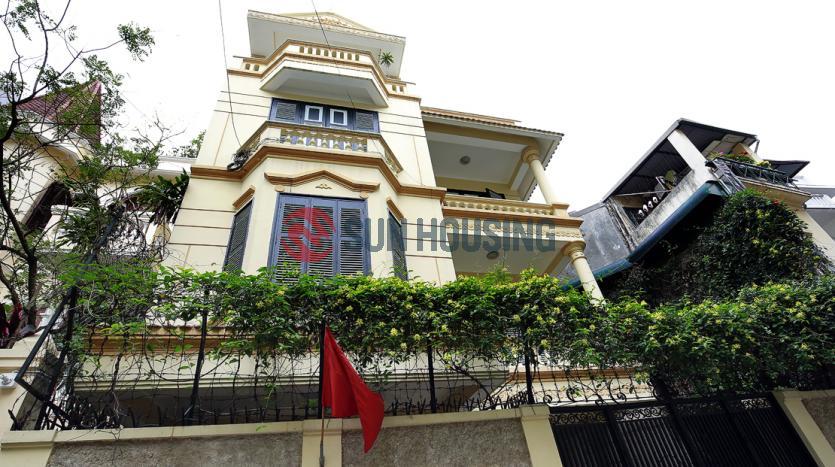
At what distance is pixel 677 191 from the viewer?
11.6 metres

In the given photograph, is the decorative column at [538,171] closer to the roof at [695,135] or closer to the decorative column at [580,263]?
the decorative column at [580,263]

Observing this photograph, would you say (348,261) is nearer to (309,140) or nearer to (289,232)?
(289,232)

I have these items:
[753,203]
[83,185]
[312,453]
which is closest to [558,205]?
[753,203]

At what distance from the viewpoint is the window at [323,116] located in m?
9.14

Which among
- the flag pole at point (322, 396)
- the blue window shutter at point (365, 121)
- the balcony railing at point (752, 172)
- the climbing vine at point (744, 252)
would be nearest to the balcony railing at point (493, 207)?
the blue window shutter at point (365, 121)

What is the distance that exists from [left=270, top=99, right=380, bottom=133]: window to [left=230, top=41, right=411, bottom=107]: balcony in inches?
16.1

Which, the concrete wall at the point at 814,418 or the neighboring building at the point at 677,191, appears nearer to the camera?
the concrete wall at the point at 814,418

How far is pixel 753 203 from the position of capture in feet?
27.7

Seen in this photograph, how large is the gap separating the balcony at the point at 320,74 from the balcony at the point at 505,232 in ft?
11.6

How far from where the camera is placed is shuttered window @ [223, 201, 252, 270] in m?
6.20

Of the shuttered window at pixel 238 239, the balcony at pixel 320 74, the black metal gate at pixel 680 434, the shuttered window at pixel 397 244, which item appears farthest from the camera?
the balcony at pixel 320 74

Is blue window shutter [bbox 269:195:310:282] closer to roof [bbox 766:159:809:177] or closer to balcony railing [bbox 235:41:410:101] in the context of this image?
balcony railing [bbox 235:41:410:101]

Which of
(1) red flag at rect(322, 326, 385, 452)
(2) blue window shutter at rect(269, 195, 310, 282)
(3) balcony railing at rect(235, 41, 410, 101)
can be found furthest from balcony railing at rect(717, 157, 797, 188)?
(1) red flag at rect(322, 326, 385, 452)

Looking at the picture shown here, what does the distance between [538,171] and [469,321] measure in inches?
326
